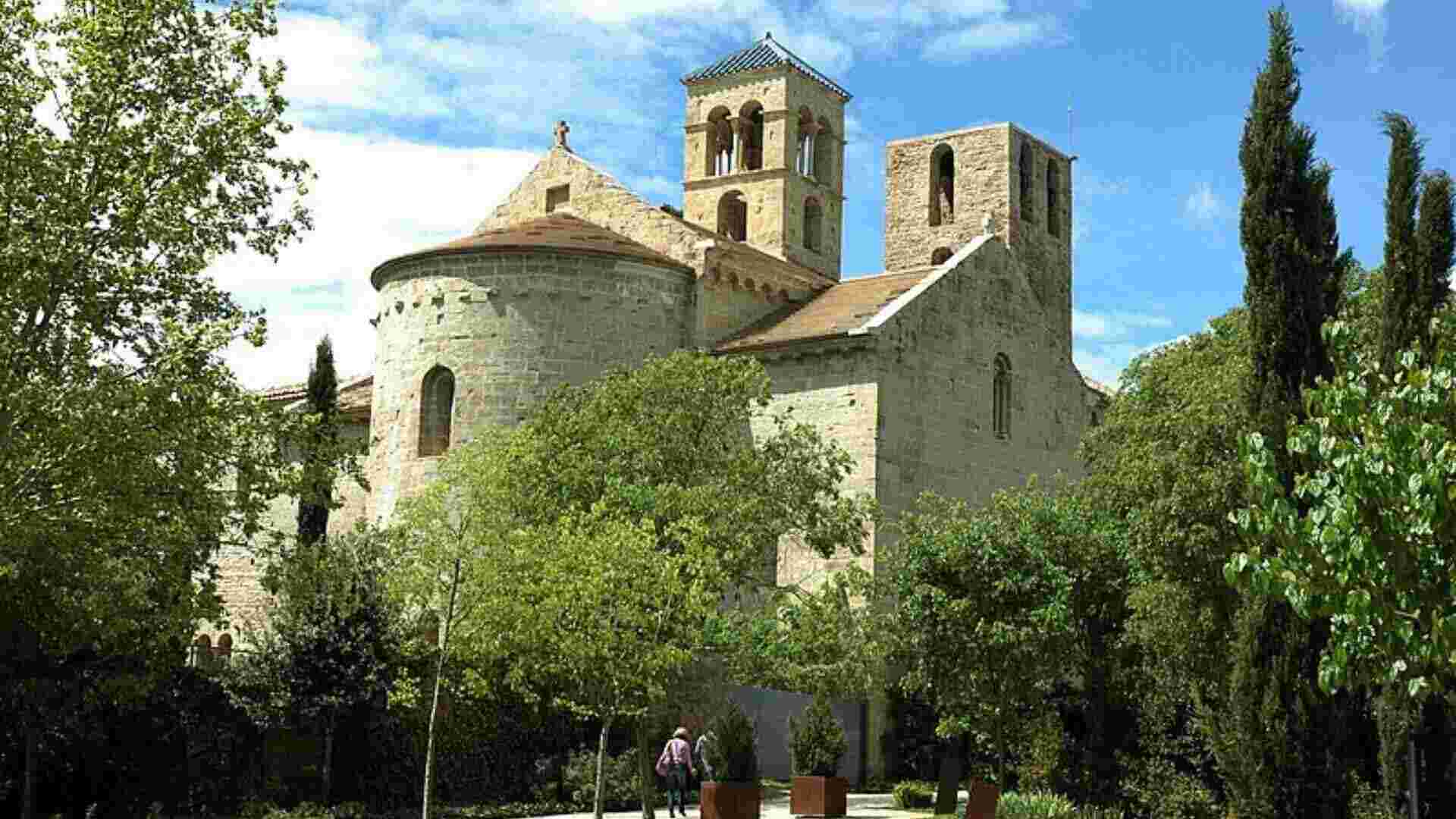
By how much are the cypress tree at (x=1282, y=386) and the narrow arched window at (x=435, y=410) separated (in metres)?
18.9

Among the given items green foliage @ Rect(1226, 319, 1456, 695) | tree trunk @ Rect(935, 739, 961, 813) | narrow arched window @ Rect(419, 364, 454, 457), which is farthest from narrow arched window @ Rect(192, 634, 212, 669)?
green foliage @ Rect(1226, 319, 1456, 695)

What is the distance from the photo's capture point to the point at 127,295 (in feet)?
57.1

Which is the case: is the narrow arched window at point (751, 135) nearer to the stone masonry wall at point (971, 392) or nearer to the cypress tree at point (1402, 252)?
the stone masonry wall at point (971, 392)

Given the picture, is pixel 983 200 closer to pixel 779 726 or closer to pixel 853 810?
pixel 779 726

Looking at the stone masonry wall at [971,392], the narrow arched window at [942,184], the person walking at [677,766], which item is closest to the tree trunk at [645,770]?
the person walking at [677,766]

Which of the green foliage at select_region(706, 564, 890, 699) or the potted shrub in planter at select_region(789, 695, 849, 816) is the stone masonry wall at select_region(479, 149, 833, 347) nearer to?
the green foliage at select_region(706, 564, 890, 699)

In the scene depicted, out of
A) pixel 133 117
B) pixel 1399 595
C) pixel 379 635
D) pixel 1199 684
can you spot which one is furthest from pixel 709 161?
pixel 1399 595

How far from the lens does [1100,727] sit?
27375 millimetres

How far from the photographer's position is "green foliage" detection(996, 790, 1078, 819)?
23719mm

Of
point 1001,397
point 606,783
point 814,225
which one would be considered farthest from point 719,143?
point 606,783

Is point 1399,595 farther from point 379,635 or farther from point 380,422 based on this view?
point 380,422

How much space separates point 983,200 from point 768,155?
663 centimetres

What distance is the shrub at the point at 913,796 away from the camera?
28703 mm

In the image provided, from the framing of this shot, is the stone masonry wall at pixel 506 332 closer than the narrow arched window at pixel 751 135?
Yes
